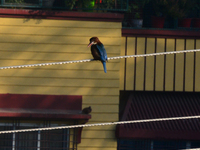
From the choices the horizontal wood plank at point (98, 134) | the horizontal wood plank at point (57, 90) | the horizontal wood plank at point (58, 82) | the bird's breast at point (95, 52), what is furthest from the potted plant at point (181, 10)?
the bird's breast at point (95, 52)

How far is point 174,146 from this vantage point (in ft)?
28.7

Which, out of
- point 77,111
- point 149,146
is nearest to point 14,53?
point 77,111

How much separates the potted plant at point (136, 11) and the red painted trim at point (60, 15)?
0.72 meters

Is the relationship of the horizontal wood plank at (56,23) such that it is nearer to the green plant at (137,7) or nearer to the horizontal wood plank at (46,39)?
the horizontal wood plank at (46,39)

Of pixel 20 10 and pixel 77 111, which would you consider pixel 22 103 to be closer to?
pixel 77 111

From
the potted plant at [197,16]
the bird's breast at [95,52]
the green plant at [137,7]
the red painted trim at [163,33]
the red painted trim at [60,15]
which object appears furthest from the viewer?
the potted plant at [197,16]

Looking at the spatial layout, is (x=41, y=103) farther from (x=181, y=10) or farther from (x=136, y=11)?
(x=181, y=10)

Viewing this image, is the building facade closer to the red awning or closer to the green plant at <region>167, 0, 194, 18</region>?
the red awning

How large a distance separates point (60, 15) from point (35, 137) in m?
2.65

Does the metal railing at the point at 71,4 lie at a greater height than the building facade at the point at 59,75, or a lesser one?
greater

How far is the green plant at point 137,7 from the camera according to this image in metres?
9.09

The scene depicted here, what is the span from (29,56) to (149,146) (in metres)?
3.30

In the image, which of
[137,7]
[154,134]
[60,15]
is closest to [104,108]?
[154,134]

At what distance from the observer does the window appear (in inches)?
328
